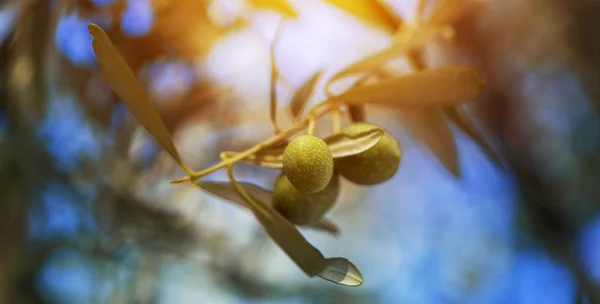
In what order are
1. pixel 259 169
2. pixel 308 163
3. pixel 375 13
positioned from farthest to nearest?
1. pixel 259 169
2. pixel 375 13
3. pixel 308 163

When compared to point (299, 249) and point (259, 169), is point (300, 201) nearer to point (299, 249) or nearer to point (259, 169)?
point (299, 249)

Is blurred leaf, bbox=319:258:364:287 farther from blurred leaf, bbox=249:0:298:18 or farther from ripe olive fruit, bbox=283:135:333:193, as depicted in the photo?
blurred leaf, bbox=249:0:298:18

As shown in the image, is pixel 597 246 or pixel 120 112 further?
pixel 597 246

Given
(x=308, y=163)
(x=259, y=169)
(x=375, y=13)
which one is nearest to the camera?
(x=308, y=163)

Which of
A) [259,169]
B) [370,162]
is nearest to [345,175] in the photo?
[370,162]

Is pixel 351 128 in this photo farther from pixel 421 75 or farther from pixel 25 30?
pixel 25 30

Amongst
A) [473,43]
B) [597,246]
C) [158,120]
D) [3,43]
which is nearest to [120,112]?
[3,43]
